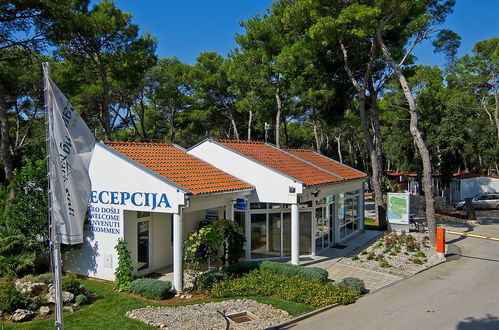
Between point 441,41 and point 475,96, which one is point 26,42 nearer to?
point 441,41

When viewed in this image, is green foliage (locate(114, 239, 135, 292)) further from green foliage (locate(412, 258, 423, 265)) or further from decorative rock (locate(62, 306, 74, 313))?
green foliage (locate(412, 258, 423, 265))

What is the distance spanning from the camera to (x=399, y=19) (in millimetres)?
20234

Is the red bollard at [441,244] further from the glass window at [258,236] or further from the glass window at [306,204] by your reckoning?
the glass window at [258,236]

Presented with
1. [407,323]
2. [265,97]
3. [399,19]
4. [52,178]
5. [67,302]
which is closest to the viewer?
[52,178]

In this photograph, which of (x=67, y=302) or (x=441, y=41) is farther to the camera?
(x=441, y=41)

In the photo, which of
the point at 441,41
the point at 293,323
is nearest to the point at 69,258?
the point at 293,323

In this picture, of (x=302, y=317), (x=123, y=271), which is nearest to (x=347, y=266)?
(x=302, y=317)

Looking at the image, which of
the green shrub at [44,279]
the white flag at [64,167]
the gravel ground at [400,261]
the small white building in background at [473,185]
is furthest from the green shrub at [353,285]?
the small white building in background at [473,185]

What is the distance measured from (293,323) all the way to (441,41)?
17.6 metres

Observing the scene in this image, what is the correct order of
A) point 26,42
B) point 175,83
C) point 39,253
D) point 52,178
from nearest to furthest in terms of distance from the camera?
point 52,178 < point 39,253 < point 26,42 < point 175,83

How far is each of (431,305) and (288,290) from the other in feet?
11.9

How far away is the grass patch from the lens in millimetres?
8516

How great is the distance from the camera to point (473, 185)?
33688 mm

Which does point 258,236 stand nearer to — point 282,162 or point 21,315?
point 282,162
